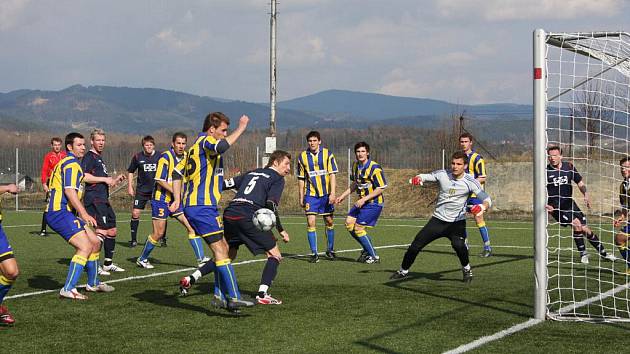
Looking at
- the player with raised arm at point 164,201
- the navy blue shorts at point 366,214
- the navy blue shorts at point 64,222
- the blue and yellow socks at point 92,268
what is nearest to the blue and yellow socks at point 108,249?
the player with raised arm at point 164,201

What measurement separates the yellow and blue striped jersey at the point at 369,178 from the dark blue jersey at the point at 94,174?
429 cm

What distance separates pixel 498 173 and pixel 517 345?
81.4 feet

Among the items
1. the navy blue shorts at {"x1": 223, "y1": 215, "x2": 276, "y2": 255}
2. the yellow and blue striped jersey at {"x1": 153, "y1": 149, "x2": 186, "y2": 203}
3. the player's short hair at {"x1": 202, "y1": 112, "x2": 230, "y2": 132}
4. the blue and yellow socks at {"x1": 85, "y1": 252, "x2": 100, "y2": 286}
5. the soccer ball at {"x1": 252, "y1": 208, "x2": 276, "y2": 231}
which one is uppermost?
the player's short hair at {"x1": 202, "y1": 112, "x2": 230, "y2": 132}

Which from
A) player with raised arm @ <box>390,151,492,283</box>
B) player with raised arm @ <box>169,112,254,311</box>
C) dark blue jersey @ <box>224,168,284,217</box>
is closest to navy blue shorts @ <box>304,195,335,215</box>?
player with raised arm @ <box>390,151,492,283</box>

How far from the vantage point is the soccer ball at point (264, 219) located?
31.6ft

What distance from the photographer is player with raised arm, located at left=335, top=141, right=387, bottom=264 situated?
572 inches

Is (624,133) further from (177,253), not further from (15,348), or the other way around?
(177,253)

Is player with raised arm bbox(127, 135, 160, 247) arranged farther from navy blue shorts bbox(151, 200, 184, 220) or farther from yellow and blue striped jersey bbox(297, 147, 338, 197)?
yellow and blue striped jersey bbox(297, 147, 338, 197)

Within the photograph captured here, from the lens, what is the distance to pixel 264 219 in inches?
380

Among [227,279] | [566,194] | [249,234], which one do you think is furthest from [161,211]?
[566,194]

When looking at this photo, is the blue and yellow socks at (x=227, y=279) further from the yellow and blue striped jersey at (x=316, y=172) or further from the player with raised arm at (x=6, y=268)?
the yellow and blue striped jersey at (x=316, y=172)

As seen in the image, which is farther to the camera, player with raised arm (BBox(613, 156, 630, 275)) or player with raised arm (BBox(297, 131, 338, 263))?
player with raised arm (BBox(297, 131, 338, 263))

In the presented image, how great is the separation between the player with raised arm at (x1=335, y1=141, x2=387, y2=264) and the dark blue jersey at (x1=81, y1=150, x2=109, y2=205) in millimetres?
3924

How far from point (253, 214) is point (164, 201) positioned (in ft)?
15.7
